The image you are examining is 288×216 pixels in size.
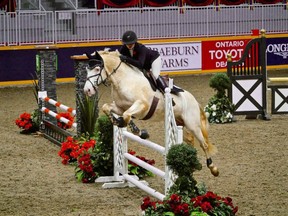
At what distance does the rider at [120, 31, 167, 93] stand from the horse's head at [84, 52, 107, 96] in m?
0.35

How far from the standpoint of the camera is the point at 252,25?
95.5 ft

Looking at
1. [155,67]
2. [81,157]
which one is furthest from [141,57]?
[81,157]

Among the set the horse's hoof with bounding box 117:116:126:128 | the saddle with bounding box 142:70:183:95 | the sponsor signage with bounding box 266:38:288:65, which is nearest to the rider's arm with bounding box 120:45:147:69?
the saddle with bounding box 142:70:183:95

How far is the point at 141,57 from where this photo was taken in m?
10.5

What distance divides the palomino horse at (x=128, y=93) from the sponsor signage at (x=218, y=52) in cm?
1685

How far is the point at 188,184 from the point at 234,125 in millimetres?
8678

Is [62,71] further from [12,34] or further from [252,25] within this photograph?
[252,25]

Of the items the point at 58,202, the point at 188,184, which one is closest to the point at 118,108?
the point at 58,202

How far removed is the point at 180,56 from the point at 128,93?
17.0 metres

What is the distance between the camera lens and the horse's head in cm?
1008

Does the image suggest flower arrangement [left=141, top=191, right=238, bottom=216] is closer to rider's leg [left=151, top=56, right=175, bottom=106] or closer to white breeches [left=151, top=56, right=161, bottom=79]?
rider's leg [left=151, top=56, right=175, bottom=106]

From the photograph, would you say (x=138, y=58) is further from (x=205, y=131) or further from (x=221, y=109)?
(x=221, y=109)

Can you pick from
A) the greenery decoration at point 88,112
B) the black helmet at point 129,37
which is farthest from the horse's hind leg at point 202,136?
the greenery decoration at point 88,112

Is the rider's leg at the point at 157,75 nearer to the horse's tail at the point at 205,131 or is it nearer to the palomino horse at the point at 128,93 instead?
the palomino horse at the point at 128,93
